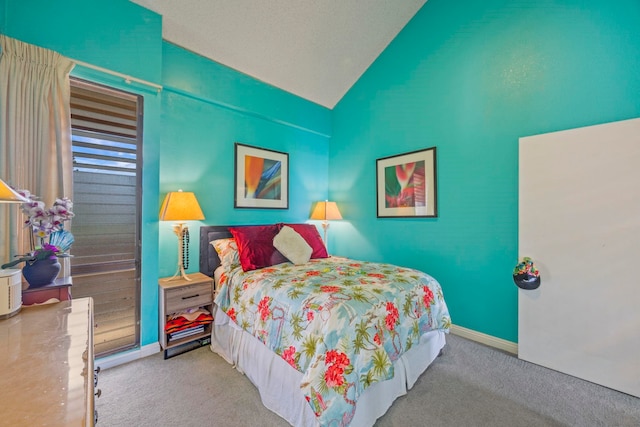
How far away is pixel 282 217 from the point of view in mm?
3641

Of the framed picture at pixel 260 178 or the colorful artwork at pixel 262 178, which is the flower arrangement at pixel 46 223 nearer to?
the framed picture at pixel 260 178

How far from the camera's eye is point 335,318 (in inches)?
57.2

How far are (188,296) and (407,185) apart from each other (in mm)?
2730

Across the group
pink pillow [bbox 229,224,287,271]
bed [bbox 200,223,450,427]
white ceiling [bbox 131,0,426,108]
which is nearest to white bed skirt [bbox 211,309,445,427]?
bed [bbox 200,223,450,427]

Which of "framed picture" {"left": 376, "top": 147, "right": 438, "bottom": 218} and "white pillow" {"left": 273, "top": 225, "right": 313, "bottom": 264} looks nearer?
"white pillow" {"left": 273, "top": 225, "right": 313, "bottom": 264}

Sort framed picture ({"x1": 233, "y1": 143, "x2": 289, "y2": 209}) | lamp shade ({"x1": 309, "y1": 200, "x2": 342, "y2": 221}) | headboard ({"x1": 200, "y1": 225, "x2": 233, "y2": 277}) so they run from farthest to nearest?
lamp shade ({"x1": 309, "y1": 200, "x2": 342, "y2": 221}) < framed picture ({"x1": 233, "y1": 143, "x2": 289, "y2": 209}) < headboard ({"x1": 200, "y1": 225, "x2": 233, "y2": 277})

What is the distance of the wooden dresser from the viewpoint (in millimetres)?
581

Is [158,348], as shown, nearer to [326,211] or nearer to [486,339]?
[326,211]

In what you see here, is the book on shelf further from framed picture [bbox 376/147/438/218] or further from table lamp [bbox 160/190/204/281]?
framed picture [bbox 376/147/438/218]

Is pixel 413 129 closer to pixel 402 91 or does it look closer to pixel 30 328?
pixel 402 91

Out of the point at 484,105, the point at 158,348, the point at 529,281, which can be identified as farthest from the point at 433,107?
the point at 158,348

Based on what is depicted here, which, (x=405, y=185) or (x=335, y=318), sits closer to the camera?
(x=335, y=318)

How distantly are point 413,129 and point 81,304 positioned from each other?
11.2ft

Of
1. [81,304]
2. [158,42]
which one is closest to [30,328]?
[81,304]
